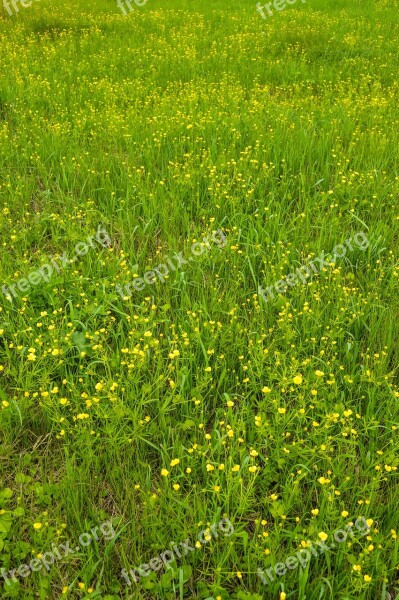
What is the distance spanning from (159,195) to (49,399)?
3047 mm

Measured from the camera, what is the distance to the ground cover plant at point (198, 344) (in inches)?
114

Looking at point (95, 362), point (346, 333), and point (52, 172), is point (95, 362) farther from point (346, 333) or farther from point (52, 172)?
point (52, 172)

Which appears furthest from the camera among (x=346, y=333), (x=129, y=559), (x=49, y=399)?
(x=346, y=333)

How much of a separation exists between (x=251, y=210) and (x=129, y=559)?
3854 millimetres

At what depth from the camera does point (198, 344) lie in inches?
160

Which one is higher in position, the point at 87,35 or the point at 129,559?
the point at 87,35

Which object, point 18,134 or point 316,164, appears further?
point 18,134

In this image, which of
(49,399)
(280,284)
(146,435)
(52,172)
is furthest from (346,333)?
(52,172)

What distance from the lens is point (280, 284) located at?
4.64 meters

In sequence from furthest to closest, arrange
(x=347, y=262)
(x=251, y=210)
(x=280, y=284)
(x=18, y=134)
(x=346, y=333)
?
(x=18, y=134) → (x=251, y=210) → (x=347, y=262) → (x=280, y=284) → (x=346, y=333)

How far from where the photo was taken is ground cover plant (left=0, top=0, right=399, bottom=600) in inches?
114

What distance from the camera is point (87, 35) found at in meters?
11.5

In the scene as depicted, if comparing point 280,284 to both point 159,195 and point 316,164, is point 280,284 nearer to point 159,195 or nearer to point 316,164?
point 159,195

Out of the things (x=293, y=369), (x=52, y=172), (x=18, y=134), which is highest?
(x=18, y=134)
